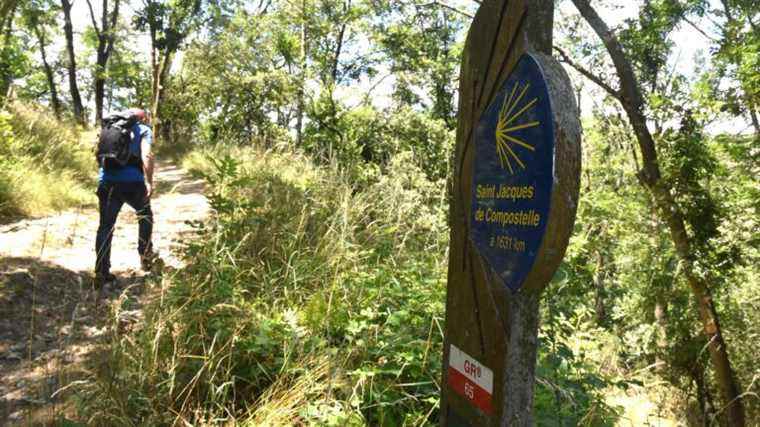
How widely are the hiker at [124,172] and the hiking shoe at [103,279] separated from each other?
0.04 ft

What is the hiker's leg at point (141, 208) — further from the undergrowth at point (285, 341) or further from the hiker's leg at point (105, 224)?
the undergrowth at point (285, 341)

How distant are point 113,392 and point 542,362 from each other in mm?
2082

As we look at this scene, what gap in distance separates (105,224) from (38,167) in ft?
12.7

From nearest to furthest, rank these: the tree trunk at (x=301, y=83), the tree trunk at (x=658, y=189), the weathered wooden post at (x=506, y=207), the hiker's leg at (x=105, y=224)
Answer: the weathered wooden post at (x=506, y=207) < the hiker's leg at (x=105, y=224) < the tree trunk at (x=658, y=189) < the tree trunk at (x=301, y=83)

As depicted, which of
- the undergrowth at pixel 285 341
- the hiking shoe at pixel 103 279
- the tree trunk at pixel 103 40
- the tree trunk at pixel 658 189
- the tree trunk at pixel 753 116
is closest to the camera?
the undergrowth at pixel 285 341

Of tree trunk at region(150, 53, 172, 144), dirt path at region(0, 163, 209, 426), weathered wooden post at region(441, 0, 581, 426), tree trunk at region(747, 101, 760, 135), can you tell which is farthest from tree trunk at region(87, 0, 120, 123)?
weathered wooden post at region(441, 0, 581, 426)

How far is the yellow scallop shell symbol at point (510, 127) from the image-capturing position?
143 cm

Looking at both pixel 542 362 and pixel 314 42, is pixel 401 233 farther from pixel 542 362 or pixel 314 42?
pixel 314 42

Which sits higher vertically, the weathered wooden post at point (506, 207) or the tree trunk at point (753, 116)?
the tree trunk at point (753, 116)

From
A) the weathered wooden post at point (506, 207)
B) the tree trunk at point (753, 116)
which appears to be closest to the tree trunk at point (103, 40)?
the tree trunk at point (753, 116)

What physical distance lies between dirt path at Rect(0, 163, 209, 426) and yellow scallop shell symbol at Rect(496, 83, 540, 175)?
1.85 m

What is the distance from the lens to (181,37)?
52.5 ft

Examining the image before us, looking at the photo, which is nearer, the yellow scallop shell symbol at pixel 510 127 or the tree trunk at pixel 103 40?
the yellow scallop shell symbol at pixel 510 127

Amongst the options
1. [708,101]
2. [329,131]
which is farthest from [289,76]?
[708,101]
